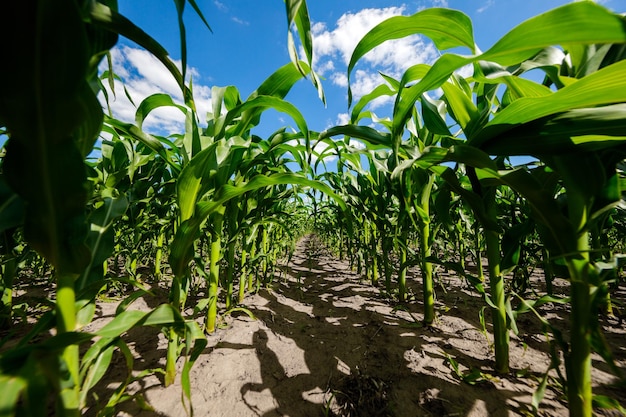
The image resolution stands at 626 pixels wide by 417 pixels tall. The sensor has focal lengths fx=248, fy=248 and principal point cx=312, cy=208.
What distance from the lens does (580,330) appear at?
615 millimetres

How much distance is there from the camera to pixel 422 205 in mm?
1431

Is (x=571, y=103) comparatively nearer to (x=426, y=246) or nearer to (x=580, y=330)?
(x=580, y=330)

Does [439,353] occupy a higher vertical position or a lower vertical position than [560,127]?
lower

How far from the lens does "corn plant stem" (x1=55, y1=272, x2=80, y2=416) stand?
1.50 feet

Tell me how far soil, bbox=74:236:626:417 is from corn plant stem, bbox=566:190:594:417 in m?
0.32

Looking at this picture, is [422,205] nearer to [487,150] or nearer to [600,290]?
[487,150]

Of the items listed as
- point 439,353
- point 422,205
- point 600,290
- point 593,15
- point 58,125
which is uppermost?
point 593,15

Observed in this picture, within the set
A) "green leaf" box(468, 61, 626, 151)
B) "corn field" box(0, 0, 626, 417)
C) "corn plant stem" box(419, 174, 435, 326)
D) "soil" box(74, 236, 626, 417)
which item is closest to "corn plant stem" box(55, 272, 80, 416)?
"corn field" box(0, 0, 626, 417)

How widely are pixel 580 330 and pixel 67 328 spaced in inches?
44.9

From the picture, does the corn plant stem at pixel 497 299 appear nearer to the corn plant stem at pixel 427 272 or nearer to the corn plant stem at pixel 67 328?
the corn plant stem at pixel 427 272

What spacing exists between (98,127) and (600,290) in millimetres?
1117

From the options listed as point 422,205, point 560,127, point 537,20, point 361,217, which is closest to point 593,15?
point 537,20

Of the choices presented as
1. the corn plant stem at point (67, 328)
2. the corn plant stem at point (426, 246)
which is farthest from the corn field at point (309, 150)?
the corn plant stem at point (426, 246)

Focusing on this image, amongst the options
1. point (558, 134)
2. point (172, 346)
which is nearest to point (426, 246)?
point (558, 134)
